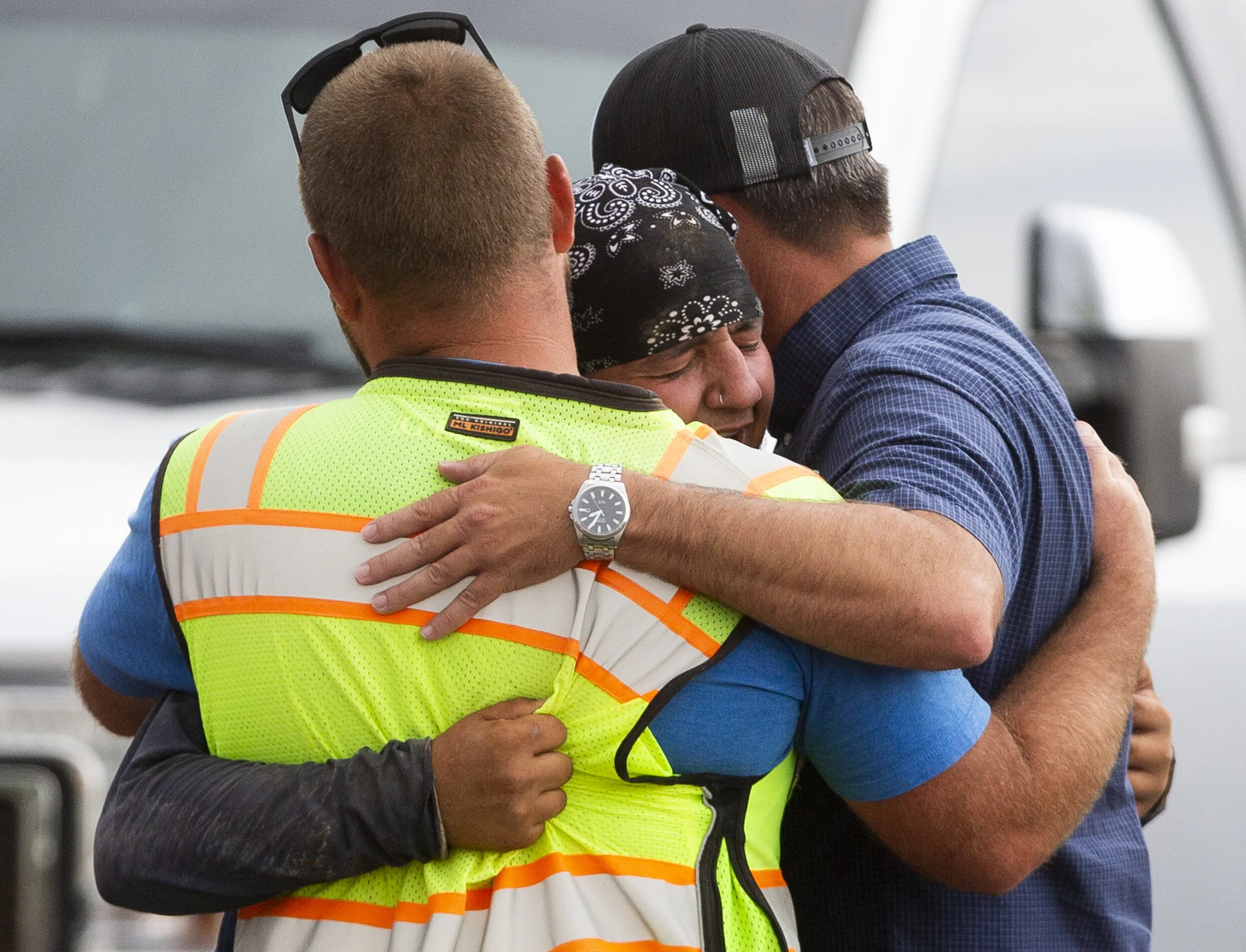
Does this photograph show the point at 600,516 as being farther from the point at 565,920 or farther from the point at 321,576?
the point at 565,920

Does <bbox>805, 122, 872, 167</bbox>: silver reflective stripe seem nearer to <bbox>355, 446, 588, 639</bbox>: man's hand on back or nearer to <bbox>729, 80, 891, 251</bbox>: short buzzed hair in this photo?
<bbox>729, 80, 891, 251</bbox>: short buzzed hair

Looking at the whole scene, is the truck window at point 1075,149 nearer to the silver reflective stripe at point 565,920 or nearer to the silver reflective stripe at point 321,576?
the silver reflective stripe at point 321,576

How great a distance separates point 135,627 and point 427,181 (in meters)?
0.56

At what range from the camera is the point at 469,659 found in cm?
153

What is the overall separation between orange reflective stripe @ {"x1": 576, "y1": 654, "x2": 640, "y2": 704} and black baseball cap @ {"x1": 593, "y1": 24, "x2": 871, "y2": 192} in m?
0.91

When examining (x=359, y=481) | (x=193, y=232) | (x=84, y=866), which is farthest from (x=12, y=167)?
(x=359, y=481)

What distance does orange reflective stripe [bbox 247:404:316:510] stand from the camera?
1.57 metres

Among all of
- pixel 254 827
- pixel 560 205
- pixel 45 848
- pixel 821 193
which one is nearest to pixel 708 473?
pixel 560 205

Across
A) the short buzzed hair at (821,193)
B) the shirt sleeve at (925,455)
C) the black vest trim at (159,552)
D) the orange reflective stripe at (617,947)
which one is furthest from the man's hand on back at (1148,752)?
the black vest trim at (159,552)

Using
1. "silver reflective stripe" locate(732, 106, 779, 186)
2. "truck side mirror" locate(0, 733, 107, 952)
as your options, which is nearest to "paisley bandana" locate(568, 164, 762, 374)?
"silver reflective stripe" locate(732, 106, 779, 186)

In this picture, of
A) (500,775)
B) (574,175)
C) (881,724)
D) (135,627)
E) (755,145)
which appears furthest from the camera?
(574,175)

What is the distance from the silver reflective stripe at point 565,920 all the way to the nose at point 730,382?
71cm

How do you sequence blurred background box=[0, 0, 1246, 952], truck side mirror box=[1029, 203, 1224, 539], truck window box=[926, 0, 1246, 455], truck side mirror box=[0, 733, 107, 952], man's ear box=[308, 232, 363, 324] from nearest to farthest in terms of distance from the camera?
man's ear box=[308, 232, 363, 324]
truck side mirror box=[0, 733, 107, 952]
blurred background box=[0, 0, 1246, 952]
truck side mirror box=[1029, 203, 1224, 539]
truck window box=[926, 0, 1246, 455]

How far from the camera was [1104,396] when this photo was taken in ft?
9.62
